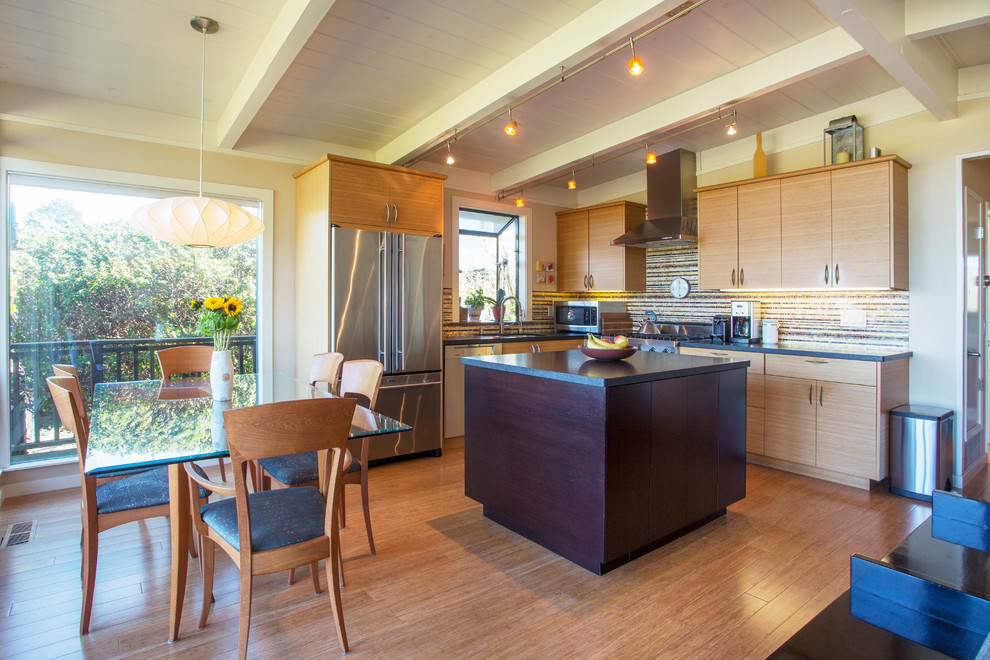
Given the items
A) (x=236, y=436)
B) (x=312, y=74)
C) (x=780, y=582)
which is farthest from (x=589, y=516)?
(x=312, y=74)

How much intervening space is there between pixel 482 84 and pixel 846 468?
3.52 metres

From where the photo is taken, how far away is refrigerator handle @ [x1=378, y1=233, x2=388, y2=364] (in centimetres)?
415

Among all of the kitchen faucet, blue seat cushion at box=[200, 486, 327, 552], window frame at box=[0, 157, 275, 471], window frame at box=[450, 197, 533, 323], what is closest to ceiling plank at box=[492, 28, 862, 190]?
window frame at box=[450, 197, 533, 323]

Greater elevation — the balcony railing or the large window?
the large window

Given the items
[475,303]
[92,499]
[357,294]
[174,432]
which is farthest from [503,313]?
[92,499]

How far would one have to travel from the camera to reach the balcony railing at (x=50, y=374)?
3496 millimetres

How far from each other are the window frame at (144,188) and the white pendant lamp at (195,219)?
4.64ft

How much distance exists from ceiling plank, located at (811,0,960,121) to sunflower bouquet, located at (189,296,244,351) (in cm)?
290

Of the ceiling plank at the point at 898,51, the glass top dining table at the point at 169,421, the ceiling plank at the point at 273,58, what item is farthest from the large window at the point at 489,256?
the ceiling plank at the point at 898,51

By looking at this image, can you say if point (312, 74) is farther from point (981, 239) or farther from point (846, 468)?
point (981, 239)

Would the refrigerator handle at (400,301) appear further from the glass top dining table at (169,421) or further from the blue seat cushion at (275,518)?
the blue seat cushion at (275,518)

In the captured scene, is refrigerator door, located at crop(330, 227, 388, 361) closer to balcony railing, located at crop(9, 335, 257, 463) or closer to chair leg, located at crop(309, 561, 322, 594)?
balcony railing, located at crop(9, 335, 257, 463)

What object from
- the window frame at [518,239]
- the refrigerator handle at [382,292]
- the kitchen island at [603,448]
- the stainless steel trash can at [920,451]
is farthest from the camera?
the window frame at [518,239]

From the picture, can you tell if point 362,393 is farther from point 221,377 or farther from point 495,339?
point 495,339
